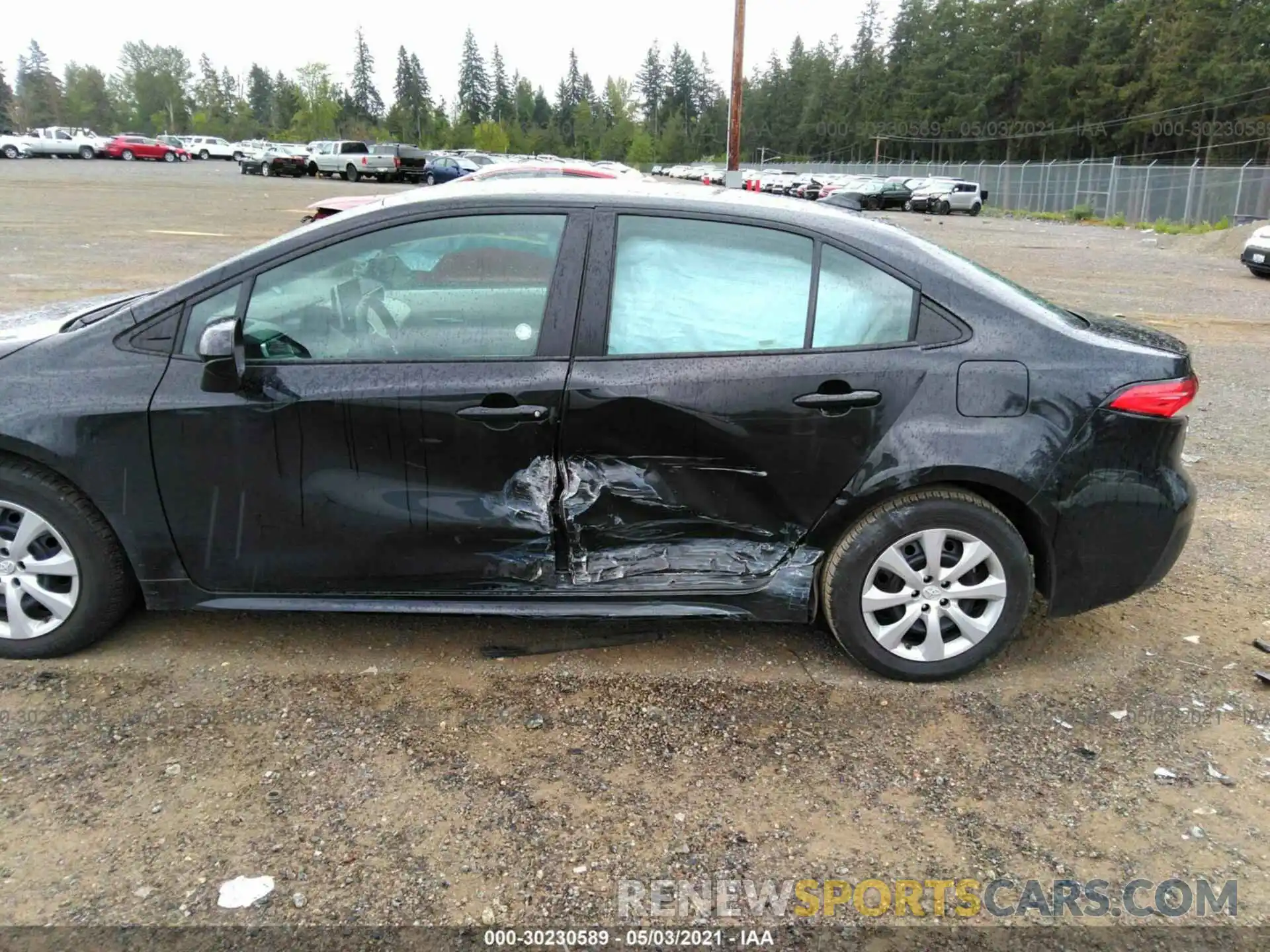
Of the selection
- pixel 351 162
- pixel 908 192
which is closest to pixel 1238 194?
pixel 908 192

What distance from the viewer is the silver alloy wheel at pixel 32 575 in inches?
125

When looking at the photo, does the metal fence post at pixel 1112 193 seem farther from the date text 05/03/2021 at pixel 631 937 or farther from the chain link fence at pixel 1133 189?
the date text 05/03/2021 at pixel 631 937

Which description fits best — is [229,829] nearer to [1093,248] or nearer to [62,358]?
[62,358]

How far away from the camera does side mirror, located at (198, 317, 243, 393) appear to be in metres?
3.00

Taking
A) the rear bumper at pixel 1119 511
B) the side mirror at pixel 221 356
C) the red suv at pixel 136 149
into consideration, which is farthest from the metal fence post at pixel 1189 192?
the red suv at pixel 136 149

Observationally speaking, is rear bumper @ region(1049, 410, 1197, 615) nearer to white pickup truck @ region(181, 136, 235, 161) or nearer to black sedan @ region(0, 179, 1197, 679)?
black sedan @ region(0, 179, 1197, 679)

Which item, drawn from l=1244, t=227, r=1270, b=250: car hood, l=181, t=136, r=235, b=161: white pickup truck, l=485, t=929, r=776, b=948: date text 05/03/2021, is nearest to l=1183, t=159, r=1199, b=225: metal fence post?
l=1244, t=227, r=1270, b=250: car hood

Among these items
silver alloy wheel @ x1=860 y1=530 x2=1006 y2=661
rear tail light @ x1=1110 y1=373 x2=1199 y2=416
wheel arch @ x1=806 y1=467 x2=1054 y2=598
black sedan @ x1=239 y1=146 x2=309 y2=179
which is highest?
black sedan @ x1=239 y1=146 x2=309 y2=179

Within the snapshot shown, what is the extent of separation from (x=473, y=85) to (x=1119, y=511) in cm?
15086

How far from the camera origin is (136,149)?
196ft

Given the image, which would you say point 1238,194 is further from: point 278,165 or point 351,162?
point 278,165

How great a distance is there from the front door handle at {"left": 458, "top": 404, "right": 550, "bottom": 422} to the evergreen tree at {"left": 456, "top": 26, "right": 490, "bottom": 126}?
14678 cm

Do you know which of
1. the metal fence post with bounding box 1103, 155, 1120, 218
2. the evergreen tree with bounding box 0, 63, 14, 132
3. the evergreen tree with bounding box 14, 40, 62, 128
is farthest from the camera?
the evergreen tree with bounding box 14, 40, 62, 128

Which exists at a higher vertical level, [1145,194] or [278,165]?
[278,165]
